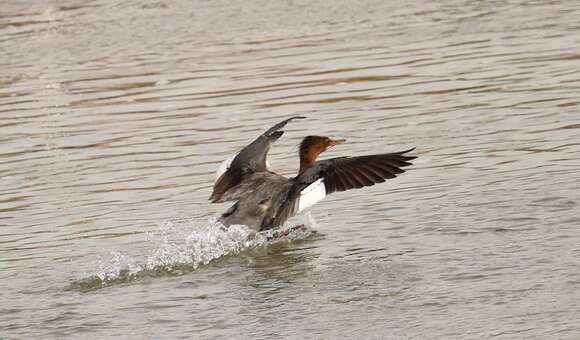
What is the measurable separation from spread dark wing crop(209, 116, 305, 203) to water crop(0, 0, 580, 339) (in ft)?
1.15

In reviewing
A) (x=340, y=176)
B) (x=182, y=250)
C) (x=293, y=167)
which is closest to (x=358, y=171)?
(x=340, y=176)

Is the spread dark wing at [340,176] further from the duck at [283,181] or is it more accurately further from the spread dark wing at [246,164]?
the spread dark wing at [246,164]

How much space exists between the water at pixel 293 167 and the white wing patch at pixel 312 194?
0.32 m

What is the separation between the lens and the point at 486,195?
408 inches

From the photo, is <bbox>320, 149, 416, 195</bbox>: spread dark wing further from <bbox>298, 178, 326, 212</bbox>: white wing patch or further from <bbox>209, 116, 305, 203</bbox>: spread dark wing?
<bbox>209, 116, 305, 203</bbox>: spread dark wing

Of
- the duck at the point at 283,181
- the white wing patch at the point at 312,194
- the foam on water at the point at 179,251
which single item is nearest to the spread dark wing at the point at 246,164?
the duck at the point at 283,181

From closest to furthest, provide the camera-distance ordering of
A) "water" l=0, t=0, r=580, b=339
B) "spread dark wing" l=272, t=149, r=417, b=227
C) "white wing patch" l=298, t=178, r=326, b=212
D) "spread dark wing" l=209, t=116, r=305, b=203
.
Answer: "water" l=0, t=0, r=580, b=339, "white wing patch" l=298, t=178, r=326, b=212, "spread dark wing" l=272, t=149, r=417, b=227, "spread dark wing" l=209, t=116, r=305, b=203

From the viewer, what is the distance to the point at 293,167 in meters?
12.4

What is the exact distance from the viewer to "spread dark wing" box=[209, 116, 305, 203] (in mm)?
10320

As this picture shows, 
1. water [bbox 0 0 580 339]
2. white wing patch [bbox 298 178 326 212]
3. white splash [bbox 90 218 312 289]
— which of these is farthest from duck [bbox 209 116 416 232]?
water [bbox 0 0 580 339]

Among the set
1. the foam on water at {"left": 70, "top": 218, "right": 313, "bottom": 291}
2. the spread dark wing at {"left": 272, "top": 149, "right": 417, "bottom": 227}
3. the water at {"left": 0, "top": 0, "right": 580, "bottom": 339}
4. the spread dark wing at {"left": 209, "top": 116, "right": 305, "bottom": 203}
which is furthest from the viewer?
the spread dark wing at {"left": 209, "top": 116, "right": 305, "bottom": 203}

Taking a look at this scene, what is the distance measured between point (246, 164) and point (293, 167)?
2.05m

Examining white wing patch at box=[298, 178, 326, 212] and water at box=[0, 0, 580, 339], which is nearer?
water at box=[0, 0, 580, 339]

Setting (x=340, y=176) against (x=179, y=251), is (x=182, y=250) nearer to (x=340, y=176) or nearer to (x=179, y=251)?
(x=179, y=251)
